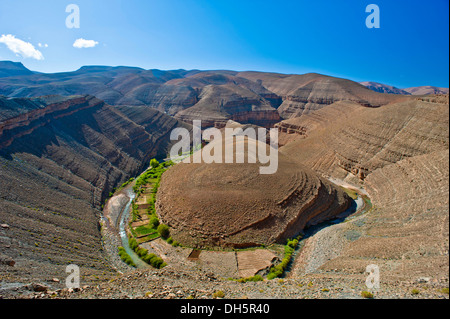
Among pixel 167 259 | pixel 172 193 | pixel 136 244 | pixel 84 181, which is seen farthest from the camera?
pixel 84 181

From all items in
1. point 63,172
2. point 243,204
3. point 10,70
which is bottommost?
point 243,204

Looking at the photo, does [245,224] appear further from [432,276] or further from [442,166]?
[442,166]

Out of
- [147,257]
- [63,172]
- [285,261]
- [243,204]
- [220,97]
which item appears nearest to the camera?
[285,261]

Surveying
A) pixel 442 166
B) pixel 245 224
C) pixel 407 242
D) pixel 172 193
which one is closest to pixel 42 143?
pixel 172 193

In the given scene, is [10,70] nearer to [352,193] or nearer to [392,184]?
[352,193]

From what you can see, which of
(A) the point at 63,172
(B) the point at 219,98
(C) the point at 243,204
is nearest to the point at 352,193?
(C) the point at 243,204

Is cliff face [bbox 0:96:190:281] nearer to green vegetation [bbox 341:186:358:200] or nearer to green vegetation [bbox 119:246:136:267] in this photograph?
green vegetation [bbox 119:246:136:267]

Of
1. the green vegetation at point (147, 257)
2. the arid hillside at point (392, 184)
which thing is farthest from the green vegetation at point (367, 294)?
the green vegetation at point (147, 257)

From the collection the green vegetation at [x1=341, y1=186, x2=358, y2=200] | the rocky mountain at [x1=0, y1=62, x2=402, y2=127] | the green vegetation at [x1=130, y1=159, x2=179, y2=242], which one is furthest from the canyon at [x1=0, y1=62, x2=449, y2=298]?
the rocky mountain at [x1=0, y1=62, x2=402, y2=127]
